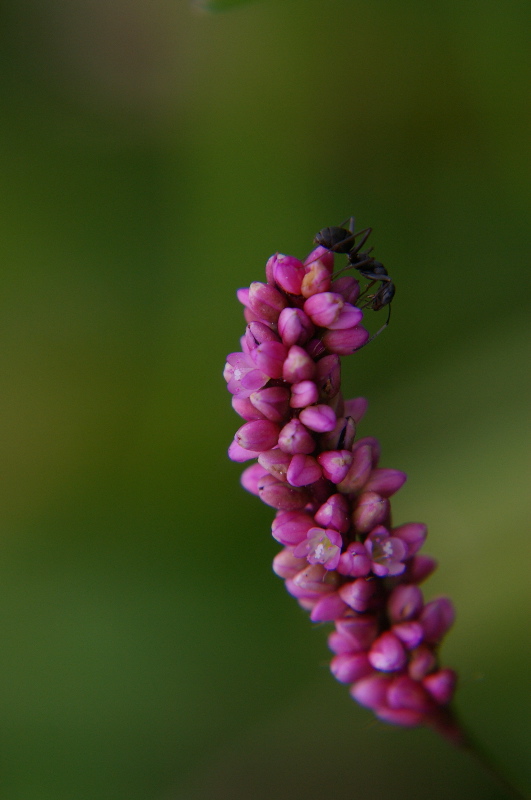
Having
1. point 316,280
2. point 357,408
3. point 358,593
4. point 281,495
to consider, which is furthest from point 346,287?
point 358,593

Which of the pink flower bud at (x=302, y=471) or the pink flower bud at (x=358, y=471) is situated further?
the pink flower bud at (x=358, y=471)

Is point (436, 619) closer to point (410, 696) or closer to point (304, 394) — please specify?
point (410, 696)

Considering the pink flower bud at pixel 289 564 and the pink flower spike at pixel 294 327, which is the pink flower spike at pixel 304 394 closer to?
the pink flower spike at pixel 294 327

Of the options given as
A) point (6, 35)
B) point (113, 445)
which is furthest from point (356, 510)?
point (6, 35)

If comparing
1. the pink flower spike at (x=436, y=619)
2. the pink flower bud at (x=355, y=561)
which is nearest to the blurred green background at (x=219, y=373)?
the pink flower spike at (x=436, y=619)

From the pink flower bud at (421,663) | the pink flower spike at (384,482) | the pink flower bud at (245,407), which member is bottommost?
the pink flower bud at (421,663)

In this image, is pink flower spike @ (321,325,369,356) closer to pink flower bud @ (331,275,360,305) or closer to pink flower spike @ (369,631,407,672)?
pink flower bud @ (331,275,360,305)

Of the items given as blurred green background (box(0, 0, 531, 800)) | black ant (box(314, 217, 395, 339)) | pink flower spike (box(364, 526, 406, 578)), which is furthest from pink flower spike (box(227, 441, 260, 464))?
blurred green background (box(0, 0, 531, 800))
